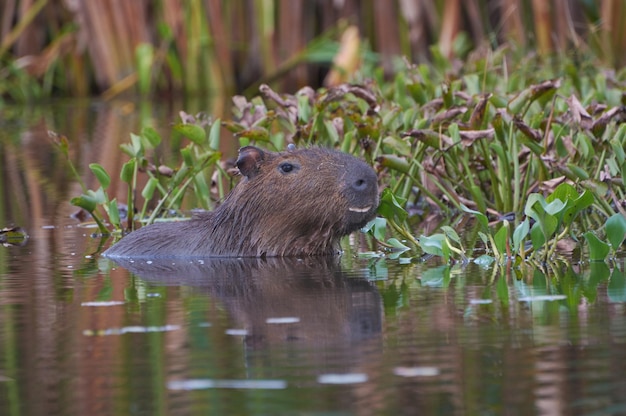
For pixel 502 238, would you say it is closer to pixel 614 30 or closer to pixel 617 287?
pixel 617 287

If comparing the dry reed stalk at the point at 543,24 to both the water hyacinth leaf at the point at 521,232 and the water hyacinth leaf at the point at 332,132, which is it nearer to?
the water hyacinth leaf at the point at 332,132

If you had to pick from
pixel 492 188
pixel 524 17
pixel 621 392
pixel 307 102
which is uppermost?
pixel 524 17

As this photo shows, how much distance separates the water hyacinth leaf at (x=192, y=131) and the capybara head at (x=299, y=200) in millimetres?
829

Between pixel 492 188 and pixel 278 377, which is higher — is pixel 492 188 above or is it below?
above

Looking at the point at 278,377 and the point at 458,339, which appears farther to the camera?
the point at 458,339

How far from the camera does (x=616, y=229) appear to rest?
5461mm

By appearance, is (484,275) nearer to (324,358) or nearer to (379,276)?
(379,276)

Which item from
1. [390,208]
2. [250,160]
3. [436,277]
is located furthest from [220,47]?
[436,277]

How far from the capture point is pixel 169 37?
55.3ft

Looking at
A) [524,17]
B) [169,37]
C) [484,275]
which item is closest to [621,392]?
[484,275]

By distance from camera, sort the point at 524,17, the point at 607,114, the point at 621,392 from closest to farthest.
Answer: the point at 621,392
the point at 607,114
the point at 524,17

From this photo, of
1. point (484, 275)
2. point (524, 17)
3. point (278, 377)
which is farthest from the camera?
point (524, 17)

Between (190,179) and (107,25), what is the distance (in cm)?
994

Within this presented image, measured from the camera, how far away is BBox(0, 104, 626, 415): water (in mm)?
3273
